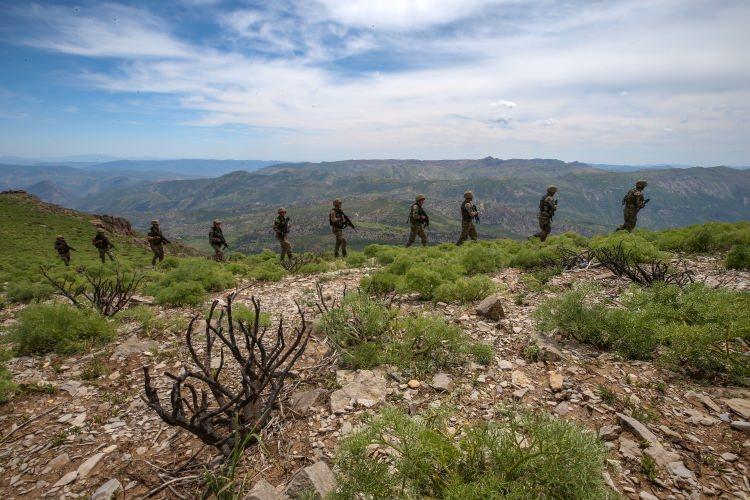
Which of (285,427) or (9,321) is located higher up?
(285,427)

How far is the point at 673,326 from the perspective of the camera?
5.24 metres

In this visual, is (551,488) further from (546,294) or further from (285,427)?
(546,294)

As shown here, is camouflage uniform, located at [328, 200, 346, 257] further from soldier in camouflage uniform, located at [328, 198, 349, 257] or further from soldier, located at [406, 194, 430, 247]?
soldier, located at [406, 194, 430, 247]

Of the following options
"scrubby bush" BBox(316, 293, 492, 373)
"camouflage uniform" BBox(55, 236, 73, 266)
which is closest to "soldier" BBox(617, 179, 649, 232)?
"scrubby bush" BBox(316, 293, 492, 373)

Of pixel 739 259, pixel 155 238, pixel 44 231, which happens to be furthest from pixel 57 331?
pixel 44 231

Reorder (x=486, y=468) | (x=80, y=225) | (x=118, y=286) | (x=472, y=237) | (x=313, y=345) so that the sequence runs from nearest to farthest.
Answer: (x=486, y=468)
(x=313, y=345)
(x=118, y=286)
(x=472, y=237)
(x=80, y=225)

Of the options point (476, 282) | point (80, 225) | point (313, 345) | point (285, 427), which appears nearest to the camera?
point (285, 427)

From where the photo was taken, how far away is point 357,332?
6.70 metres

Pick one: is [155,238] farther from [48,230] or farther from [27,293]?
[48,230]

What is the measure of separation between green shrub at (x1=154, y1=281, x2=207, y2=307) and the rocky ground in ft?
12.4

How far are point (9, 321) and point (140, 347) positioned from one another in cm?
650

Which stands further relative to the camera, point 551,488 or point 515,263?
point 515,263

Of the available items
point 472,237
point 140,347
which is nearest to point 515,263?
point 472,237

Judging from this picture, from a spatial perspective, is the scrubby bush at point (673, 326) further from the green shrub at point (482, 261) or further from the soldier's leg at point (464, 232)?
the soldier's leg at point (464, 232)
